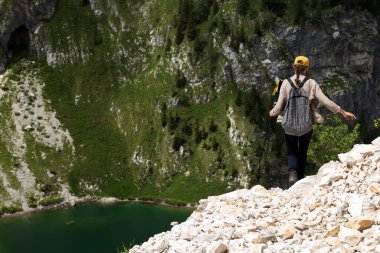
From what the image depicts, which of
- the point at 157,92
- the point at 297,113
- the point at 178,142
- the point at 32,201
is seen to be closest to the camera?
the point at 297,113

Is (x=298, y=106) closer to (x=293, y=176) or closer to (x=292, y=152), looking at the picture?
(x=292, y=152)

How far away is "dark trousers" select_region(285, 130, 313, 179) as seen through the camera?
19656mm

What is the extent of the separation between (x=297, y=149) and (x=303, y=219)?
Answer: 659cm

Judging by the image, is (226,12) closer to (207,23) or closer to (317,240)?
(207,23)

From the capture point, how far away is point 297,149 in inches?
787

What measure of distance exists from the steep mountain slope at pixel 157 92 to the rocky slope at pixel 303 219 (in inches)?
5235

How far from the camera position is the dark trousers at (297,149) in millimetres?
19656

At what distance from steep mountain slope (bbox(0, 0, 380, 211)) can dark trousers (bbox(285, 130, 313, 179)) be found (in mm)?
129642

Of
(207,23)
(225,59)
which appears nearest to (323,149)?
(225,59)

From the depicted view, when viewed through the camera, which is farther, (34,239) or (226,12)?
(226,12)

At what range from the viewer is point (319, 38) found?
168500 millimetres

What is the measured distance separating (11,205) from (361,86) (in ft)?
422

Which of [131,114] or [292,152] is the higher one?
[131,114]

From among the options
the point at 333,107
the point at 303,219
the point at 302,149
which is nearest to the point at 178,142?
the point at 302,149
